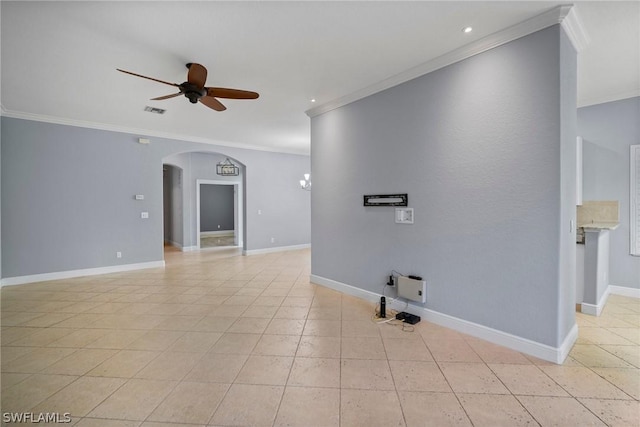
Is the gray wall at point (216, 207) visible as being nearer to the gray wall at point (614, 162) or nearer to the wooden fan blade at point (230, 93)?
the wooden fan blade at point (230, 93)

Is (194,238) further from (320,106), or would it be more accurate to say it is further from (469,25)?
(469,25)

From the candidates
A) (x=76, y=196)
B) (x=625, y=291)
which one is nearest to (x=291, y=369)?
(x=625, y=291)

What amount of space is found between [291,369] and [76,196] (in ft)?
17.3

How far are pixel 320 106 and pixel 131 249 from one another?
4704 mm

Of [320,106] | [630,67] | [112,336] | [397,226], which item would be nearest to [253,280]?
[112,336]

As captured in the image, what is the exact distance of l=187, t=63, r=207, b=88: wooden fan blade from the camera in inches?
102

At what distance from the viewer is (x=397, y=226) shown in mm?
3359

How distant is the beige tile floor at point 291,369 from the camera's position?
1.74 metres

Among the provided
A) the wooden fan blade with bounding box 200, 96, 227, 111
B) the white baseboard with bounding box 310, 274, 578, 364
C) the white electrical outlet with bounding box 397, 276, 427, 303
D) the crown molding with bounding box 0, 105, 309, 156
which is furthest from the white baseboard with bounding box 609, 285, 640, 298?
the crown molding with bounding box 0, 105, 309, 156

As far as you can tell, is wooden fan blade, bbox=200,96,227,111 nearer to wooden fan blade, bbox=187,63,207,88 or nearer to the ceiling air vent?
wooden fan blade, bbox=187,63,207,88

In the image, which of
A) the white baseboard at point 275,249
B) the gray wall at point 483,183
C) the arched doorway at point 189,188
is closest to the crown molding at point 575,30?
the gray wall at point 483,183

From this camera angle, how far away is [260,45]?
265 cm

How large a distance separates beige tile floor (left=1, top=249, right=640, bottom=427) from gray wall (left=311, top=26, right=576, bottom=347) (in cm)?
43

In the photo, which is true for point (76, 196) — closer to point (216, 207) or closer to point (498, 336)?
point (216, 207)
